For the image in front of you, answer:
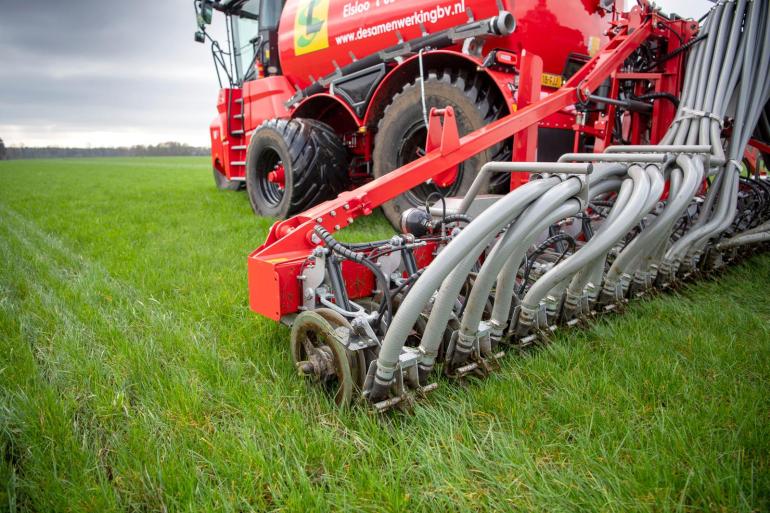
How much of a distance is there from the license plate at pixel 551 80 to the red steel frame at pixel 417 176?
43 cm

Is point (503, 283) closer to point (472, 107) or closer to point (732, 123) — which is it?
point (472, 107)

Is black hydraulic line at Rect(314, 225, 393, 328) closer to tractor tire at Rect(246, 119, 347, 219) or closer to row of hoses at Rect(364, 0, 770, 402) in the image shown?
row of hoses at Rect(364, 0, 770, 402)

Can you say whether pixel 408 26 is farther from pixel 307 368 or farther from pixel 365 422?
pixel 365 422

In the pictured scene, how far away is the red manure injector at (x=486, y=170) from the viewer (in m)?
1.85

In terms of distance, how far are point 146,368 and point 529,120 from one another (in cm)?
243

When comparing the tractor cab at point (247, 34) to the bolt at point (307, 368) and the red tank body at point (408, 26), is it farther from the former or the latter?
the bolt at point (307, 368)

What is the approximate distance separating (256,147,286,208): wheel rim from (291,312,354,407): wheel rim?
3.60m

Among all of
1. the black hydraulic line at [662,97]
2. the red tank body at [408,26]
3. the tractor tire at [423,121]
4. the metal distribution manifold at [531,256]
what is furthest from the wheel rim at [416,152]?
the black hydraulic line at [662,97]

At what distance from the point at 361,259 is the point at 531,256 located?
3.02 feet

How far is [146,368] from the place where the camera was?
7.30 feet

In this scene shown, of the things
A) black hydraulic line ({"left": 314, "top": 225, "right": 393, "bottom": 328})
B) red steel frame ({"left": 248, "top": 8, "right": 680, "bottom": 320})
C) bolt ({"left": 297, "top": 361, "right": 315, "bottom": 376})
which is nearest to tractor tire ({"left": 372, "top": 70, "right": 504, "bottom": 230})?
red steel frame ({"left": 248, "top": 8, "right": 680, "bottom": 320})

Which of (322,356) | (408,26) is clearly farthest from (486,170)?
(408,26)

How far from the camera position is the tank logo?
4.93 metres

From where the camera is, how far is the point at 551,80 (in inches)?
158
